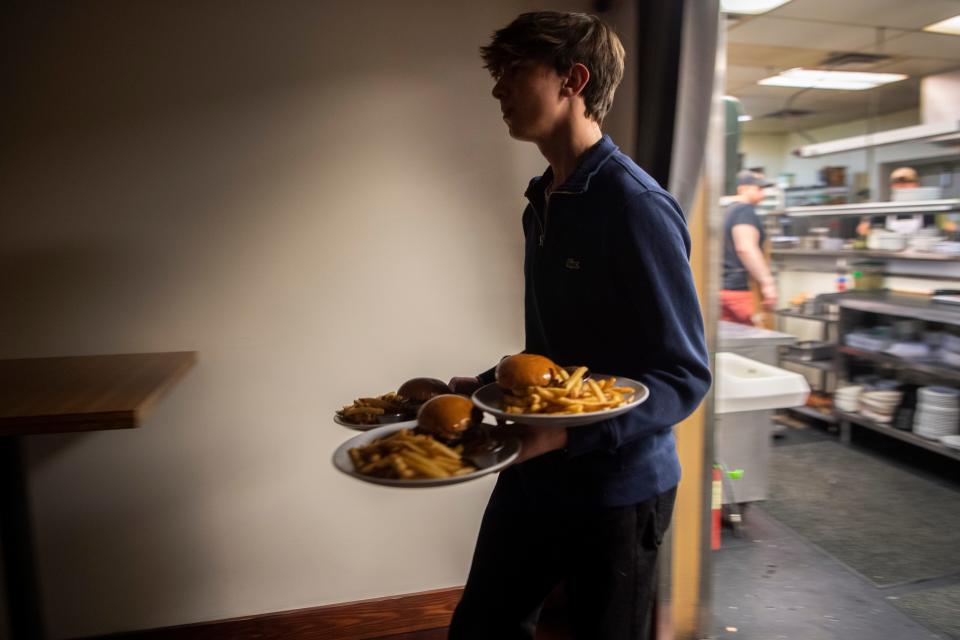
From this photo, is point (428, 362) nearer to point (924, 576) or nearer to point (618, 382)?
point (618, 382)

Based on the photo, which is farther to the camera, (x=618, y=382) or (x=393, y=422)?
(x=393, y=422)

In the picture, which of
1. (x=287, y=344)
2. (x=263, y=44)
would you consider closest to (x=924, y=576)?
(x=287, y=344)

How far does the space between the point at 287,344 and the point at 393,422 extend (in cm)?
101

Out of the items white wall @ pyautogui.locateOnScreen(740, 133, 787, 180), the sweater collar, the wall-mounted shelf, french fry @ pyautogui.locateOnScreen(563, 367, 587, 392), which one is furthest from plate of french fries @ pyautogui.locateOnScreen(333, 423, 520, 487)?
white wall @ pyautogui.locateOnScreen(740, 133, 787, 180)

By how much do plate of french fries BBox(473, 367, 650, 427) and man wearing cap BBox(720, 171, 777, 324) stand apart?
113 inches

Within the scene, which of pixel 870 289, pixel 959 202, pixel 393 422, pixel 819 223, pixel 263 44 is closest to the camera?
pixel 393 422

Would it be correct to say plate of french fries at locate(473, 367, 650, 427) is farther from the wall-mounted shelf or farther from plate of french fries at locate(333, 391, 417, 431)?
the wall-mounted shelf

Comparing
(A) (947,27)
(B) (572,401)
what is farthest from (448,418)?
(A) (947,27)

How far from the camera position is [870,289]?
15.1 feet

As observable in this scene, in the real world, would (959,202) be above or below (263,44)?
below

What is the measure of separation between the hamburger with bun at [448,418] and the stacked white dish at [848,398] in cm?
403

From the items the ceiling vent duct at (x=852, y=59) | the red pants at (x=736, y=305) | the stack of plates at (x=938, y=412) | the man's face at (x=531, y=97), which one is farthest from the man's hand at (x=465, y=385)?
the ceiling vent duct at (x=852, y=59)

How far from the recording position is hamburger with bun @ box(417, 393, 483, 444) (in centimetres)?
102

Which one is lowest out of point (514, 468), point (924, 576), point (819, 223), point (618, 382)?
point (924, 576)
